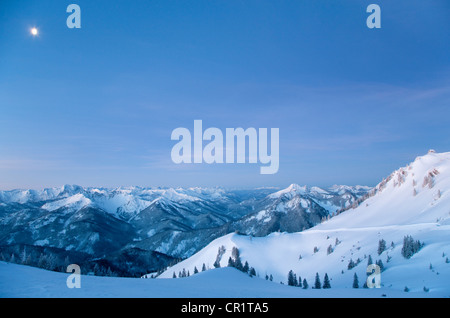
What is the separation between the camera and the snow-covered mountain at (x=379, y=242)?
4892 cm

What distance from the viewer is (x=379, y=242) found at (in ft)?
235

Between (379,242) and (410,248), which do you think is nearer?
(410,248)

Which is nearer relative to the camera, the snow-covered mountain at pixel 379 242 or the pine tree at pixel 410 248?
the snow-covered mountain at pixel 379 242

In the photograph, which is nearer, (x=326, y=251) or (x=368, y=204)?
(x=326, y=251)

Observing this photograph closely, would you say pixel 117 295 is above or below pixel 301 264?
above

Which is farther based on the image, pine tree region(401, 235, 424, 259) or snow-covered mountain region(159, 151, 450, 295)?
pine tree region(401, 235, 424, 259)

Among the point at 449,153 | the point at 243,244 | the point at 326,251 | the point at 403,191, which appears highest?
the point at 449,153

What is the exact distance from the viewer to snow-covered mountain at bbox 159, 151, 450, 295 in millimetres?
48922

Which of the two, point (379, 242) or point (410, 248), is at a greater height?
point (410, 248)
